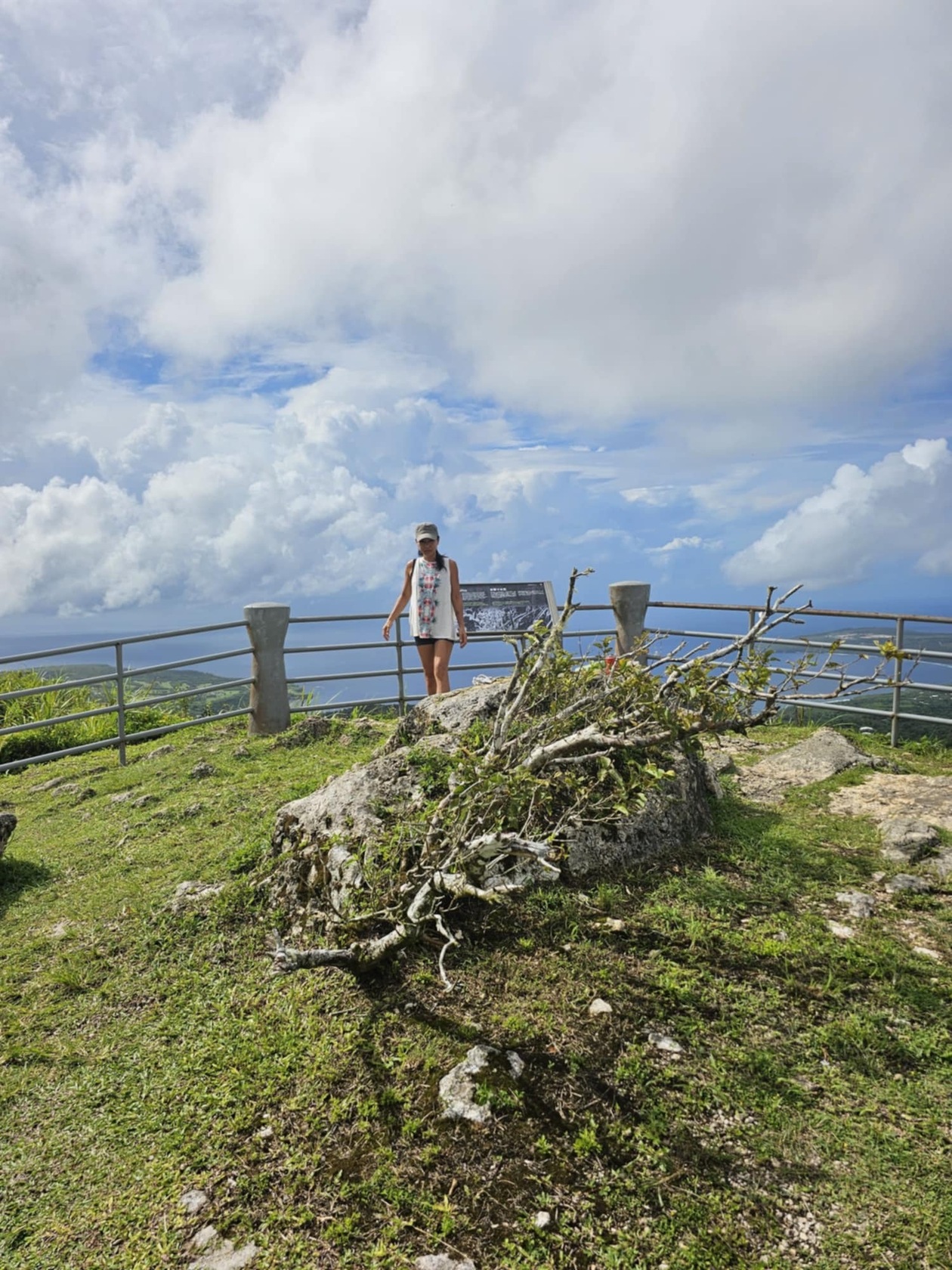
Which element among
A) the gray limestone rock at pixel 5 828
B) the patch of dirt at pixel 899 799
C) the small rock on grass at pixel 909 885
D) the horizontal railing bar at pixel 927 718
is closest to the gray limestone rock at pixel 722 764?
the patch of dirt at pixel 899 799

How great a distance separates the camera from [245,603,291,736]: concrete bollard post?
9625mm

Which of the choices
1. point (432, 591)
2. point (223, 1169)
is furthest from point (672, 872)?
point (432, 591)

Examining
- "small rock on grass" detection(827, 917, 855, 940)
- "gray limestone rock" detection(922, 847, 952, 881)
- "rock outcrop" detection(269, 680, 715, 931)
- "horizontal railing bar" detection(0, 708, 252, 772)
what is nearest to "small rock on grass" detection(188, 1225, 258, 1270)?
"rock outcrop" detection(269, 680, 715, 931)

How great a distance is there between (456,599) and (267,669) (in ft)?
9.17

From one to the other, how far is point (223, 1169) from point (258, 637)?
285 inches

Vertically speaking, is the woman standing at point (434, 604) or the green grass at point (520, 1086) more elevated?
the woman standing at point (434, 604)

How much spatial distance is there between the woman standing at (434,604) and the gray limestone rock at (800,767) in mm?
2809

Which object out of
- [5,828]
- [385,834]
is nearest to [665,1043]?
[385,834]

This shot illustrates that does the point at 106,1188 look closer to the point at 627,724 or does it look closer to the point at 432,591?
the point at 627,724

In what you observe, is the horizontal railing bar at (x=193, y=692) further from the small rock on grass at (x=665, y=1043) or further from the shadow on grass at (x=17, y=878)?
the small rock on grass at (x=665, y=1043)

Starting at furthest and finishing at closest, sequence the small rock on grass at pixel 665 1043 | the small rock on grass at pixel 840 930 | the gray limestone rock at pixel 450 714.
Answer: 1. the gray limestone rock at pixel 450 714
2. the small rock on grass at pixel 840 930
3. the small rock on grass at pixel 665 1043

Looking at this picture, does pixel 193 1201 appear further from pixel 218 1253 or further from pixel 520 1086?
pixel 520 1086

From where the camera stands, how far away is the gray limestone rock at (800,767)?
6.14 meters

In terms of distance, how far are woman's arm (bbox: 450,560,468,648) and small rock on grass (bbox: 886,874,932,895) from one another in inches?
174
